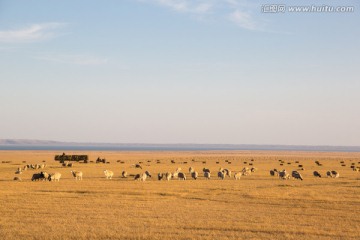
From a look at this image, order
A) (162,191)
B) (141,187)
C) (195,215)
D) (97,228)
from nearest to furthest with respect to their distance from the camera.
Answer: (97,228) → (195,215) → (162,191) → (141,187)

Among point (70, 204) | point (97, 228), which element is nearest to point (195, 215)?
point (97, 228)

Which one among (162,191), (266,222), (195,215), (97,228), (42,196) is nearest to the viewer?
(97,228)

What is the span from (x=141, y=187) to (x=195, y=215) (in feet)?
44.4

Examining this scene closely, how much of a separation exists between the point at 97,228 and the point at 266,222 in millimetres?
7346

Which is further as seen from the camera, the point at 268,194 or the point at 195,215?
the point at 268,194

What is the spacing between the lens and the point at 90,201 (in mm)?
27094

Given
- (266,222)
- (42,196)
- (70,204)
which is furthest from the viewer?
(42,196)

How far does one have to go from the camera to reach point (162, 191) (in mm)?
32438

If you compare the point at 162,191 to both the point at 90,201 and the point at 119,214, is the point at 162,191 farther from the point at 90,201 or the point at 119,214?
the point at 119,214

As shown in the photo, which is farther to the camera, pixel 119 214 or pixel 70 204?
pixel 70 204

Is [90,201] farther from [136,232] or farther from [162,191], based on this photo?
[136,232]

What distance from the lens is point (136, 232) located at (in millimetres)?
18219

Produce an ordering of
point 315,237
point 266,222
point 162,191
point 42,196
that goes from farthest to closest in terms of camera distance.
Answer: point 162,191, point 42,196, point 266,222, point 315,237

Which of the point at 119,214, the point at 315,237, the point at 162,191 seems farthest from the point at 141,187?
the point at 315,237
